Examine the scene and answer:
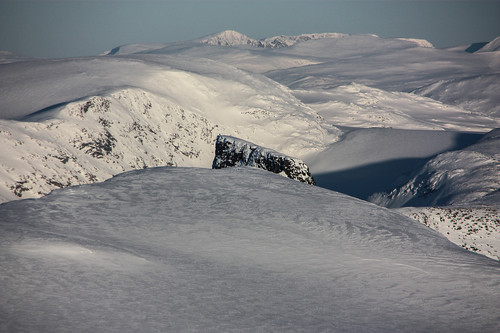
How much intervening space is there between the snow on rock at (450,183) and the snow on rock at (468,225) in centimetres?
1244

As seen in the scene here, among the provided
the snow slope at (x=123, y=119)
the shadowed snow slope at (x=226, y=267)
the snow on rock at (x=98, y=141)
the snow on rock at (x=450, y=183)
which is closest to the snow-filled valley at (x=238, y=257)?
the shadowed snow slope at (x=226, y=267)

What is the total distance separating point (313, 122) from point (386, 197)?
58.4 m

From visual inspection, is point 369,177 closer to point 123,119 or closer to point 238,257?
point 123,119

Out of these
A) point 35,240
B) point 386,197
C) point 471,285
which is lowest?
point 386,197

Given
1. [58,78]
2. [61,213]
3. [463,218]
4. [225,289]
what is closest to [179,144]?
[58,78]

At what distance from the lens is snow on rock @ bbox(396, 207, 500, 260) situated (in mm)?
31078

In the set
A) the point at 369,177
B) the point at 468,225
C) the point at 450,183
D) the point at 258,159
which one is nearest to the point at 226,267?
the point at 258,159

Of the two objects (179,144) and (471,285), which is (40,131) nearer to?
(179,144)

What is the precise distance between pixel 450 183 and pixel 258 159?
32.4 metres

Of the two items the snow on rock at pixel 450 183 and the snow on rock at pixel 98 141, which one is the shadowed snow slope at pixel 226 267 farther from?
the snow on rock at pixel 98 141

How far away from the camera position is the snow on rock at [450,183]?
173ft

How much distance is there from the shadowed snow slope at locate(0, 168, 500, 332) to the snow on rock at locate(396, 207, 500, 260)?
12459 mm

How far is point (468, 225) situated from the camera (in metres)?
33.3

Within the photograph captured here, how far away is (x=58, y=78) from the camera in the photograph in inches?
4301
